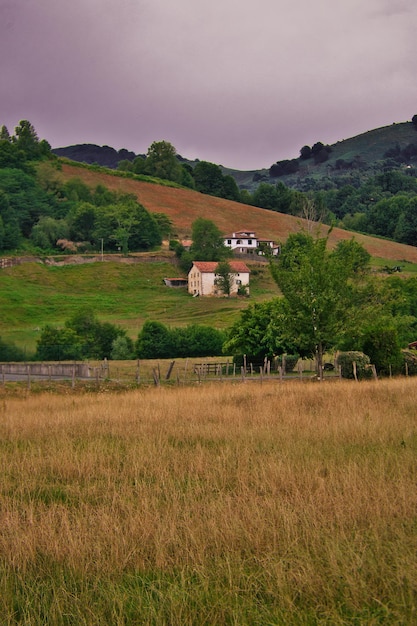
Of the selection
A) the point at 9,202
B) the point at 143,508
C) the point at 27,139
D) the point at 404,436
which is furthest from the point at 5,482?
the point at 27,139

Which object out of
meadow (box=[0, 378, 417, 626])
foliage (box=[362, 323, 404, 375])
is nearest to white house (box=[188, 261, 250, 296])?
foliage (box=[362, 323, 404, 375])

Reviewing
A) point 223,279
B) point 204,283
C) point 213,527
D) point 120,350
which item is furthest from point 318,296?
point 204,283

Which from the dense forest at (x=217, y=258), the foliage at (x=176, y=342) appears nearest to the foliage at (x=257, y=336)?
the dense forest at (x=217, y=258)

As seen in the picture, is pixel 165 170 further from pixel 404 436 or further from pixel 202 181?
pixel 404 436

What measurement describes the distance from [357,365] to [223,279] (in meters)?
70.9

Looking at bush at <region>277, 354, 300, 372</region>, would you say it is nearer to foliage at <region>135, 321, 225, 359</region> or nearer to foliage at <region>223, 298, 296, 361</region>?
foliage at <region>223, 298, 296, 361</region>

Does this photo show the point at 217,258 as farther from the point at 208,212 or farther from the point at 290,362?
the point at 290,362

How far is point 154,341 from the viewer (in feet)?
195

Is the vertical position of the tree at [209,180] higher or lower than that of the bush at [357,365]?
higher

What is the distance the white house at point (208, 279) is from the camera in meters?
99.0

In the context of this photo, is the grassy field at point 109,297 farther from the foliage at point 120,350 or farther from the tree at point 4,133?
the tree at point 4,133

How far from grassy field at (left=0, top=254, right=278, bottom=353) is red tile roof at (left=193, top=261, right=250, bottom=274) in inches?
119

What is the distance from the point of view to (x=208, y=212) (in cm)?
14862

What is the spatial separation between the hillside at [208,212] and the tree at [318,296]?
333 feet
